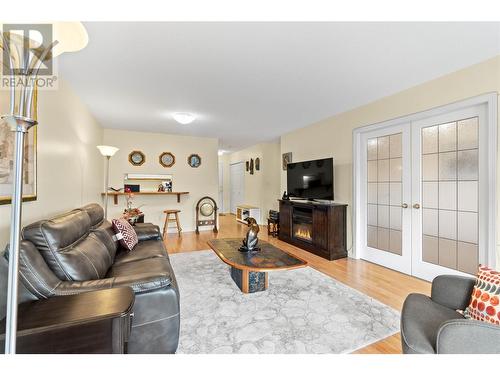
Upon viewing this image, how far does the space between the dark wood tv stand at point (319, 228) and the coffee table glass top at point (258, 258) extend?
4.17 feet

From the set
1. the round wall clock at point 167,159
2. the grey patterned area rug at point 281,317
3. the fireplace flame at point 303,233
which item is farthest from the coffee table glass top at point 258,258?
the round wall clock at point 167,159

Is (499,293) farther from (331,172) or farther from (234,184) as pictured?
(234,184)

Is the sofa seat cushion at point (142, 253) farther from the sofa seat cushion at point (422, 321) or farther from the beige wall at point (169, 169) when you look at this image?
the beige wall at point (169, 169)

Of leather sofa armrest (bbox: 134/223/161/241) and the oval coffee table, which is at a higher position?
leather sofa armrest (bbox: 134/223/161/241)

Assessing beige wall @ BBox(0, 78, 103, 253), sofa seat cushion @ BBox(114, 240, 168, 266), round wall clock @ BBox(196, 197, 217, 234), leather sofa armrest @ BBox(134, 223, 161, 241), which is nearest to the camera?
beige wall @ BBox(0, 78, 103, 253)

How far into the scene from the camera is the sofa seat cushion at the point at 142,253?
7.47 feet

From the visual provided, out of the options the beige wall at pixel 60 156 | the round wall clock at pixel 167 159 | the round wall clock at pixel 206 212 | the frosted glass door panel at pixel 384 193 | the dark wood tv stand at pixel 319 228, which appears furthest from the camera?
the round wall clock at pixel 206 212

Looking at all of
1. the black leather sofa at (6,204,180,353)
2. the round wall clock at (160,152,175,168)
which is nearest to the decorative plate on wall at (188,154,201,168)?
the round wall clock at (160,152,175,168)

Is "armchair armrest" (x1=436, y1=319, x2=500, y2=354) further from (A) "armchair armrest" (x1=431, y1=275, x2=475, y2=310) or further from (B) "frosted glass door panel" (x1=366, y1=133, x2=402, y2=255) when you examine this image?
(B) "frosted glass door panel" (x1=366, y1=133, x2=402, y2=255)

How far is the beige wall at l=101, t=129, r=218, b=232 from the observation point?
17.5ft

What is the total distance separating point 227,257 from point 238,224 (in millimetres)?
4582

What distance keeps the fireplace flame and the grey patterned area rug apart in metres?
1.34

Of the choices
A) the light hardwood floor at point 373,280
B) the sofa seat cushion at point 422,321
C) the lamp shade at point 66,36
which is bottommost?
the light hardwood floor at point 373,280
